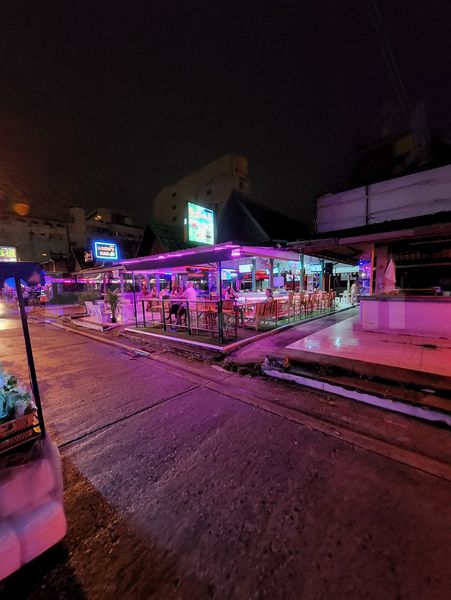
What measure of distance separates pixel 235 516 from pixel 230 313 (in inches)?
267

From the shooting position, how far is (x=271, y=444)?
3225 millimetres

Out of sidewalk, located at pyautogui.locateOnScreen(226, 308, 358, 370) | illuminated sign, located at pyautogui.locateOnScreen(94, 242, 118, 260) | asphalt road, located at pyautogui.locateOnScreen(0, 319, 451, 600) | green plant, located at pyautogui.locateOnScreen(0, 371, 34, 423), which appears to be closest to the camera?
asphalt road, located at pyautogui.locateOnScreen(0, 319, 451, 600)

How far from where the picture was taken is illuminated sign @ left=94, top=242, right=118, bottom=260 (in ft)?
66.1

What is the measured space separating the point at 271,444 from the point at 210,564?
1569 mm

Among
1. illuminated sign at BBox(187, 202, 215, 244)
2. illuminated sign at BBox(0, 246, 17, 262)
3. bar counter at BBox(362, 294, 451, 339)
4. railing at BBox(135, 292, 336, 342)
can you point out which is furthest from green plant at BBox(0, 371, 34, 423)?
illuminated sign at BBox(0, 246, 17, 262)

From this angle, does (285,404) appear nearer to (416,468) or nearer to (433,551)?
(416,468)

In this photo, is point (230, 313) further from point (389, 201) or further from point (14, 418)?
point (389, 201)

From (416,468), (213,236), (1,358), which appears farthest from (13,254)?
(416,468)

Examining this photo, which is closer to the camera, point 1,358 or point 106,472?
point 106,472

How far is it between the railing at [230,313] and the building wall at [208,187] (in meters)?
20.9

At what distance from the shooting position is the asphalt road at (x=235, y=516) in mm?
1709

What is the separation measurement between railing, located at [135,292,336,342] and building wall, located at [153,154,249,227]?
20.9 metres

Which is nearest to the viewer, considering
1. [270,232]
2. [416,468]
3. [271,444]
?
[416,468]

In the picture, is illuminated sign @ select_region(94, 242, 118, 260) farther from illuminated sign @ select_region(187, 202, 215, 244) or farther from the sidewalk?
the sidewalk
